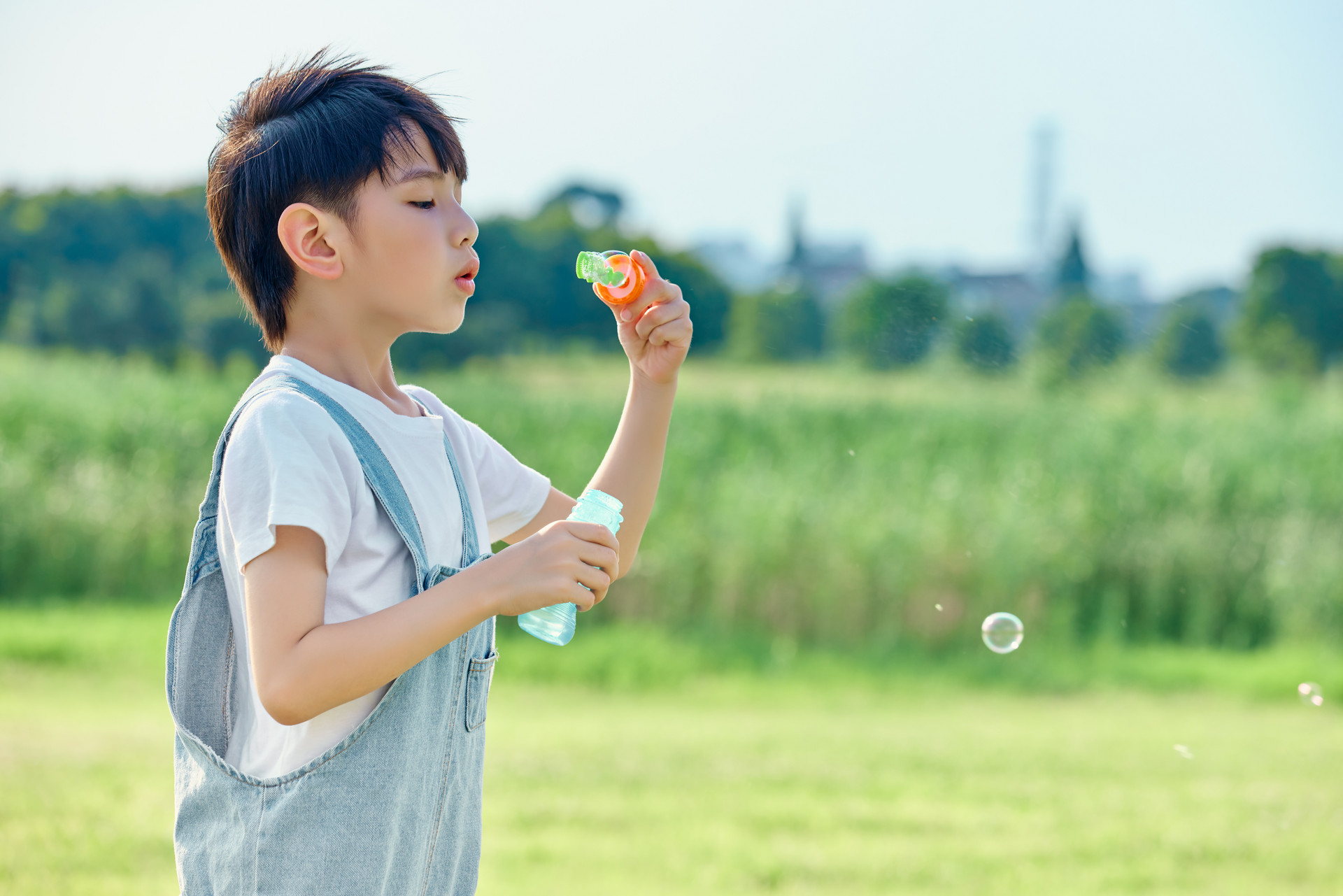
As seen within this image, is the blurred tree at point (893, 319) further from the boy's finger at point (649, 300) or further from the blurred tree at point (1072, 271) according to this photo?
the boy's finger at point (649, 300)

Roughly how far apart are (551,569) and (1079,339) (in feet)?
21.5

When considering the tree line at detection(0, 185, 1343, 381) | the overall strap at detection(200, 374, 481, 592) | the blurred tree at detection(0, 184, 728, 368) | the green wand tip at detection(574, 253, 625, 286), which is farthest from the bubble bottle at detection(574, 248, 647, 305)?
the blurred tree at detection(0, 184, 728, 368)

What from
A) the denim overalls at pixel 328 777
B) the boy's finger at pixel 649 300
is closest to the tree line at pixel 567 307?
the boy's finger at pixel 649 300

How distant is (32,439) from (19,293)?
420 cm

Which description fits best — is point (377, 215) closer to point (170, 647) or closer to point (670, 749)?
point (170, 647)

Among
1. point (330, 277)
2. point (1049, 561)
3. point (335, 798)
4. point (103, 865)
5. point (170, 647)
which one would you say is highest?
point (330, 277)

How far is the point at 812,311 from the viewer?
7660mm

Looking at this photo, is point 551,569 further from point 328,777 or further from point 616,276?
point 616,276

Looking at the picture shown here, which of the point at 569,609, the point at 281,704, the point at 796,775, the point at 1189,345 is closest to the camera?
the point at 281,704

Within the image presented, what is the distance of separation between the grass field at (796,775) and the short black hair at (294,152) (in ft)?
6.70

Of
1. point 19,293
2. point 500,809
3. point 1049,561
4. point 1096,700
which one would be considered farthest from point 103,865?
point 19,293

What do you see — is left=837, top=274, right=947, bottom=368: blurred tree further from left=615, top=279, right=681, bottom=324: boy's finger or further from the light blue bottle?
the light blue bottle

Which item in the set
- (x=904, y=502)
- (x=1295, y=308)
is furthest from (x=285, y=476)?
(x=1295, y=308)

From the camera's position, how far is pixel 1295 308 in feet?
28.9
